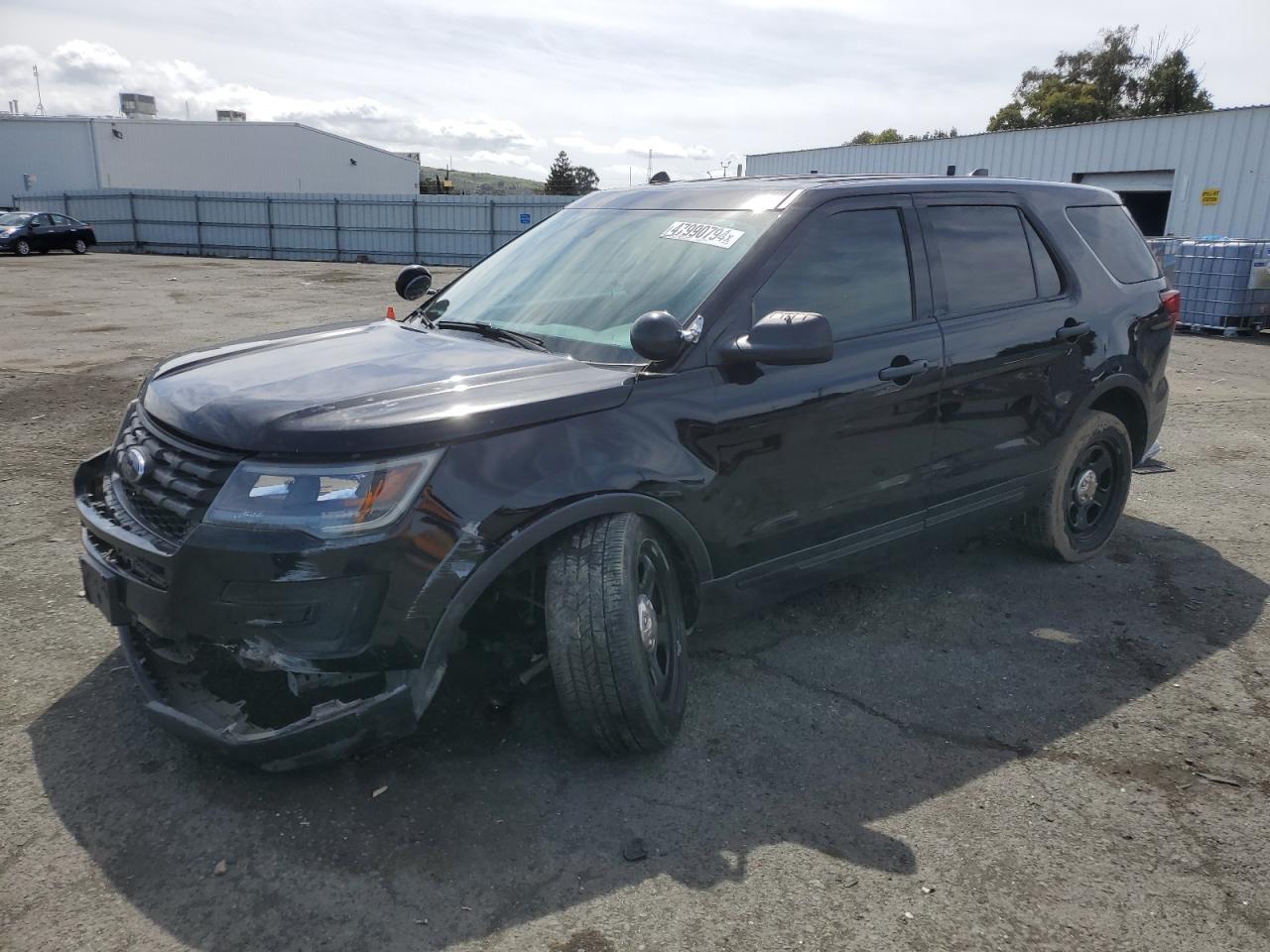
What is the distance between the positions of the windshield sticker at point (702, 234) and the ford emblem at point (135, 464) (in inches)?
76.6

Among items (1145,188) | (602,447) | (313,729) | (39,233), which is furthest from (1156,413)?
(39,233)

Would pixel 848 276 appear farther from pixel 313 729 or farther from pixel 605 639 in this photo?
pixel 313 729

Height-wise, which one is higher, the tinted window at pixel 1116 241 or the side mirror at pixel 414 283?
the tinted window at pixel 1116 241

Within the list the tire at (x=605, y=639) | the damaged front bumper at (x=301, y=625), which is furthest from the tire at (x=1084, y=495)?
the damaged front bumper at (x=301, y=625)

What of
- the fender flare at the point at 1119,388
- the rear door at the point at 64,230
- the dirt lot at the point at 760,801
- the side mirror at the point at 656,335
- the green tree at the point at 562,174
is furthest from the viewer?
the green tree at the point at 562,174

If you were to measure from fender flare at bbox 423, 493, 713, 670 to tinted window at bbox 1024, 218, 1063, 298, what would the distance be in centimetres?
233

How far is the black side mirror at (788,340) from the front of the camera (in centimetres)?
303

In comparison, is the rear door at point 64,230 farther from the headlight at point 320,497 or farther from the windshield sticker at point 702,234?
the headlight at point 320,497

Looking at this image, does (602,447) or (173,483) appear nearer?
(173,483)

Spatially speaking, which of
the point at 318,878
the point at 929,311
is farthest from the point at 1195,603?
the point at 318,878

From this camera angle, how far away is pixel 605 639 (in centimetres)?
277

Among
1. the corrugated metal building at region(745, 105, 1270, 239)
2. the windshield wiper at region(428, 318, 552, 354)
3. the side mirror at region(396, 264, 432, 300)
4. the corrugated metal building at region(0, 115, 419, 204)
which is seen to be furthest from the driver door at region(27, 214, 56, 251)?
the windshield wiper at region(428, 318, 552, 354)

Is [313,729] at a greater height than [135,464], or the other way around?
[135,464]

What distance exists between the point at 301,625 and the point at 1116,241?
4.29 metres
